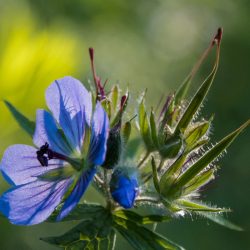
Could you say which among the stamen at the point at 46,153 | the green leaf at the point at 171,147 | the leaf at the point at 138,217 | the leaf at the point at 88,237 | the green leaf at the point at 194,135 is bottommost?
the leaf at the point at 88,237

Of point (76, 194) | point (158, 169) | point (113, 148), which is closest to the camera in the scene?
point (76, 194)

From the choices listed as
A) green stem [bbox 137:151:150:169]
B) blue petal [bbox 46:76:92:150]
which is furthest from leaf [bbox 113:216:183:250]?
blue petal [bbox 46:76:92:150]

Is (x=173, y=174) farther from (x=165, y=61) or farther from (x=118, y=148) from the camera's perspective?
(x=165, y=61)

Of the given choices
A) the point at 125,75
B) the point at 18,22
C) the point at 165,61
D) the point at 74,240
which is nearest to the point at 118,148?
the point at 74,240

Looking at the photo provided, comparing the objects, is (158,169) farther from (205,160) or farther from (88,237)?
(88,237)

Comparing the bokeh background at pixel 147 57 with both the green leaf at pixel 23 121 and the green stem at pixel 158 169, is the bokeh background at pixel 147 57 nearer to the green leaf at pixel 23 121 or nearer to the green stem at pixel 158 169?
the green leaf at pixel 23 121

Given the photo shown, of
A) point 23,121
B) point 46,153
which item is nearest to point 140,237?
point 46,153

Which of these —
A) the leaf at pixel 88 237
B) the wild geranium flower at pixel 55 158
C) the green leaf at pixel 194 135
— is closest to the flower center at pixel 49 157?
the wild geranium flower at pixel 55 158

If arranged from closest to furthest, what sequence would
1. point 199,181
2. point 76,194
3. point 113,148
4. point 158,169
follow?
point 76,194 → point 113,148 → point 199,181 → point 158,169
